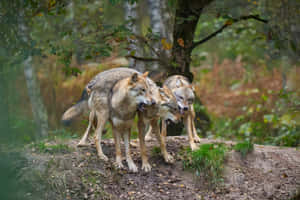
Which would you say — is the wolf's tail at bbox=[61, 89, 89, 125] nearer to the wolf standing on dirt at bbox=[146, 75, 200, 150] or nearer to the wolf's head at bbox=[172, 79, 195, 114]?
the wolf standing on dirt at bbox=[146, 75, 200, 150]

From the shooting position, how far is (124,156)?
6.18 meters

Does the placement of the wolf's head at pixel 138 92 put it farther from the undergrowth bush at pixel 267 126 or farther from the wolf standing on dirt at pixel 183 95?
the undergrowth bush at pixel 267 126

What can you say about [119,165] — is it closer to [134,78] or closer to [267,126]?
[134,78]

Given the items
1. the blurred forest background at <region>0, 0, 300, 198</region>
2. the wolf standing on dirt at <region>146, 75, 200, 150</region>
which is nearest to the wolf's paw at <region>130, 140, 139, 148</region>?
the wolf standing on dirt at <region>146, 75, 200, 150</region>


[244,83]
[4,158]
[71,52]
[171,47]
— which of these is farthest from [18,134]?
[244,83]

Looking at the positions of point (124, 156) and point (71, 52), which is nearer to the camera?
point (124, 156)

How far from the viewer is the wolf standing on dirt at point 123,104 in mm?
5348

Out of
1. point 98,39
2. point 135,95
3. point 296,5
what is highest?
point 98,39

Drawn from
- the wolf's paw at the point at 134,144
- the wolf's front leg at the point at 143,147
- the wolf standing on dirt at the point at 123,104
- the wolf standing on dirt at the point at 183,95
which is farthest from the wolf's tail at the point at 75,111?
the wolf standing on dirt at the point at 183,95

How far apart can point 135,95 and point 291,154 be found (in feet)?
11.7

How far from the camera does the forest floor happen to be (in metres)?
5.04

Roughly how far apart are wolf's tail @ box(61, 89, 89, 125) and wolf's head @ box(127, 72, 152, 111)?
5.10 ft

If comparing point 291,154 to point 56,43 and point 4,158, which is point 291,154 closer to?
point 56,43

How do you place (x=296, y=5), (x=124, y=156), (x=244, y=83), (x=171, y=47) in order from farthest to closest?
(x=244, y=83) < (x=171, y=47) < (x=124, y=156) < (x=296, y=5)
